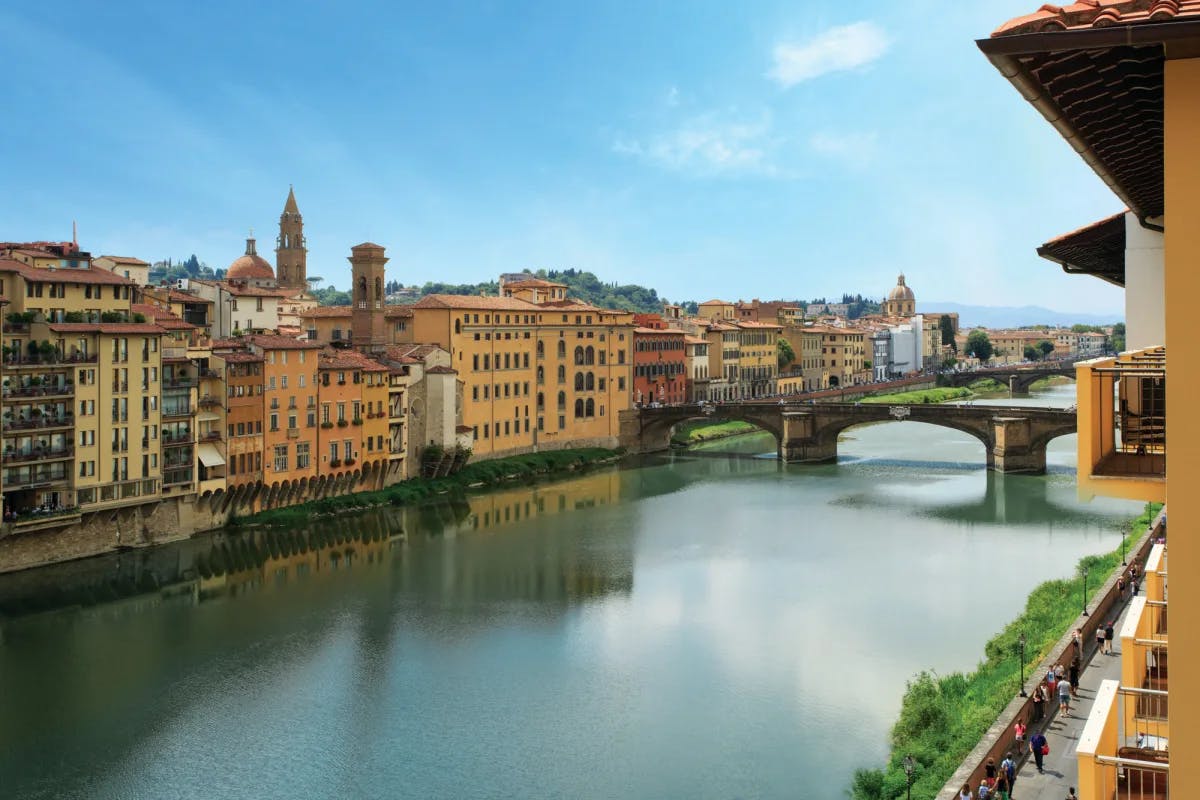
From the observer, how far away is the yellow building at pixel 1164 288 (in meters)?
3.41

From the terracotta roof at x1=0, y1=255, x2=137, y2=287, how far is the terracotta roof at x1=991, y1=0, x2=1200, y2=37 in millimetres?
32742

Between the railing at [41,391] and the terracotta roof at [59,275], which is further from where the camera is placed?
the terracotta roof at [59,275]

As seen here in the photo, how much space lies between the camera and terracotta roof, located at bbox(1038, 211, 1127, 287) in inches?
321

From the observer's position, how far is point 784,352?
88.0 meters

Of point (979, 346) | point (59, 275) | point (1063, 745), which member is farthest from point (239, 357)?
point (979, 346)

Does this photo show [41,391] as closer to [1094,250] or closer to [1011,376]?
[1094,250]

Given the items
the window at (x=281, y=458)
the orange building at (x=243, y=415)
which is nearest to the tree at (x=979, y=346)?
the window at (x=281, y=458)

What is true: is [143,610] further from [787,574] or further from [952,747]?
[952,747]

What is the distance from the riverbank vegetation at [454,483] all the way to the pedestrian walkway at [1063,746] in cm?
2678

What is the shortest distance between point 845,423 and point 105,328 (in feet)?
110

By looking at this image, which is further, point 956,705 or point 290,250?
point 290,250

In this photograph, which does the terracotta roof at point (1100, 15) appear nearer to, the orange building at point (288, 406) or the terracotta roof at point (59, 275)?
the terracotta roof at point (59, 275)

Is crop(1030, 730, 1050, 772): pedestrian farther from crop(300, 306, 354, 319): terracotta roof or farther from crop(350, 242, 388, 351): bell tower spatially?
crop(300, 306, 354, 319): terracotta roof

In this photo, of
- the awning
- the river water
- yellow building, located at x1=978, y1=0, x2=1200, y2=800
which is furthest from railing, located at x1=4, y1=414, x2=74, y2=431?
yellow building, located at x1=978, y1=0, x2=1200, y2=800
